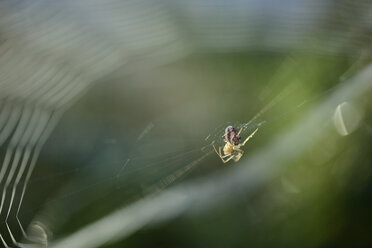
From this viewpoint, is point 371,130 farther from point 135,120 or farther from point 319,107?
point 135,120

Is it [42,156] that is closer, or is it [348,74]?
[348,74]

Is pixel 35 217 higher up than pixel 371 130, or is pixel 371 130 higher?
pixel 35 217

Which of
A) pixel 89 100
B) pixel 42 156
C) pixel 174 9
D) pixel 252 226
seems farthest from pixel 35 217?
pixel 174 9

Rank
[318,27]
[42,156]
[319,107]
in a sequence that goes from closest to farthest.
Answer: [319,107]
[42,156]
[318,27]

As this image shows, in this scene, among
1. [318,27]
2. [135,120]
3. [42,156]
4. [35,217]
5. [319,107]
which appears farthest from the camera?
[318,27]

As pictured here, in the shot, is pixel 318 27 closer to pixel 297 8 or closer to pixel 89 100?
pixel 297 8

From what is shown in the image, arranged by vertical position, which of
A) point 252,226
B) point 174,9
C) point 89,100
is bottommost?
→ point 252,226
